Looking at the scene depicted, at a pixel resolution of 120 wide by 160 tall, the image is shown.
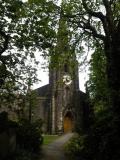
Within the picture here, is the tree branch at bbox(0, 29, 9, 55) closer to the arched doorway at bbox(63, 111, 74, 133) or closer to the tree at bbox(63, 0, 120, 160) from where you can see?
the tree at bbox(63, 0, 120, 160)

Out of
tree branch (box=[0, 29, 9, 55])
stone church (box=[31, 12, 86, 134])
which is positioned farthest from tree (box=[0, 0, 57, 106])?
stone church (box=[31, 12, 86, 134])

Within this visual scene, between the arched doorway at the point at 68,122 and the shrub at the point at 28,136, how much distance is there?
38211mm

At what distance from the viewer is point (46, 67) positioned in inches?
938

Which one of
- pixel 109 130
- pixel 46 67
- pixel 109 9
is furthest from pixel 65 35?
pixel 109 130

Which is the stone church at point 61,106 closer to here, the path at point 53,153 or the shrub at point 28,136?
the path at point 53,153

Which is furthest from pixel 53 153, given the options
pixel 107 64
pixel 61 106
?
pixel 61 106

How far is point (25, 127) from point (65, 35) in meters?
7.15

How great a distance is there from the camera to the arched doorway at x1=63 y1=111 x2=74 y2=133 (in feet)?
204

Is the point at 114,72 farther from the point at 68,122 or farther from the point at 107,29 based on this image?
the point at 68,122

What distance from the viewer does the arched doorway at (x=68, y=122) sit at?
62.3 metres

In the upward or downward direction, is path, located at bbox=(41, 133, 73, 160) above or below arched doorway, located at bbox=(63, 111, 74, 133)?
below

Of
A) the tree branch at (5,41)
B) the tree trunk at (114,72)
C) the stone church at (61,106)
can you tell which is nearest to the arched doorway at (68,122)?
the stone church at (61,106)

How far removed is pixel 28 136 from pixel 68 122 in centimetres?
4100

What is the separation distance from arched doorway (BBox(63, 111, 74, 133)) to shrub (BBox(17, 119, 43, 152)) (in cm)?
3821
